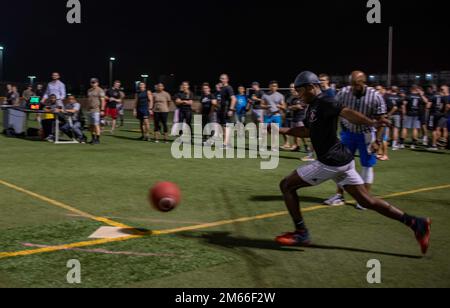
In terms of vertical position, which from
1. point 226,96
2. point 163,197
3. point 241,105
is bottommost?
point 163,197

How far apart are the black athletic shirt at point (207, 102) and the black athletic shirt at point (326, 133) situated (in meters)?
10.1

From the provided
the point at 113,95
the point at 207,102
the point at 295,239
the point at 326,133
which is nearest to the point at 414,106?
the point at 207,102

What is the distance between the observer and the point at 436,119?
15.9 m

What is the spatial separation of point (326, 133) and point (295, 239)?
1197 mm

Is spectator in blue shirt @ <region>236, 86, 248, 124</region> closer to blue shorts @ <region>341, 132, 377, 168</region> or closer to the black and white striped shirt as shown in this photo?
the black and white striped shirt

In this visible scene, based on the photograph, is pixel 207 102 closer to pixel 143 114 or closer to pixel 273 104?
pixel 273 104

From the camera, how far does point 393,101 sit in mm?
15430

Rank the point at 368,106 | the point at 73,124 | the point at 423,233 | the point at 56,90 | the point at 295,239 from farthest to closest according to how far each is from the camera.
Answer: the point at 56,90, the point at 73,124, the point at 368,106, the point at 295,239, the point at 423,233

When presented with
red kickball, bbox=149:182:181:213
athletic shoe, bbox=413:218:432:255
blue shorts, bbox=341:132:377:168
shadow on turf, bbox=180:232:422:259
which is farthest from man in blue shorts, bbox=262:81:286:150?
athletic shoe, bbox=413:218:432:255

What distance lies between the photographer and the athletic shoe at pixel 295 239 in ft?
17.7

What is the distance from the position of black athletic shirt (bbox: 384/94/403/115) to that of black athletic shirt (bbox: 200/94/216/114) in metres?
5.24

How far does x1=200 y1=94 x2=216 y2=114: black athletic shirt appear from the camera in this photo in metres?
15.3
